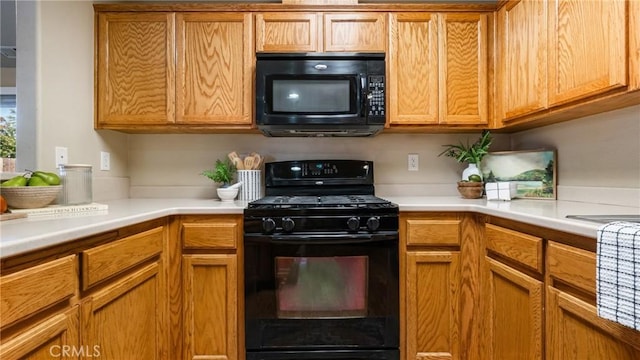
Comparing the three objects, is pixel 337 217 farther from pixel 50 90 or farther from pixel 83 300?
pixel 50 90

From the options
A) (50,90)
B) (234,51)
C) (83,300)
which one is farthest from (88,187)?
(234,51)

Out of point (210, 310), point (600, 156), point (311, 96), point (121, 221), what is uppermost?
point (311, 96)

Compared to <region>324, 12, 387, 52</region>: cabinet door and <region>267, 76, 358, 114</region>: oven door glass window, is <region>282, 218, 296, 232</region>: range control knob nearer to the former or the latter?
<region>267, 76, 358, 114</region>: oven door glass window

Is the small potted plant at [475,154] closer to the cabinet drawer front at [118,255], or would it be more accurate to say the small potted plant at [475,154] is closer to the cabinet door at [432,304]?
the cabinet door at [432,304]

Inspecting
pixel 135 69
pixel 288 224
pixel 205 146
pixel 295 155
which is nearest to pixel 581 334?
pixel 288 224

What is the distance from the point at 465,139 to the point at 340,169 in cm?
89

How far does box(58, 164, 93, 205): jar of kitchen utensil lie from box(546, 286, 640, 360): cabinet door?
75.7 inches

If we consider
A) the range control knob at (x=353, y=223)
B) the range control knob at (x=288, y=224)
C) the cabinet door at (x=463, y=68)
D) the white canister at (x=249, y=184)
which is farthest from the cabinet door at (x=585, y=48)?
the white canister at (x=249, y=184)

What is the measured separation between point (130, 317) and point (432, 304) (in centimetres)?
136

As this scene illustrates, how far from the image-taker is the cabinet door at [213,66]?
199 cm

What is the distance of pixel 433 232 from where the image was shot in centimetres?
172

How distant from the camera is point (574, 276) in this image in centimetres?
106

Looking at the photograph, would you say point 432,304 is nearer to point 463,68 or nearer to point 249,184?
point 249,184

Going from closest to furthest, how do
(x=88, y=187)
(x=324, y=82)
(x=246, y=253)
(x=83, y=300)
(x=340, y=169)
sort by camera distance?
(x=83, y=300) → (x=88, y=187) → (x=246, y=253) → (x=324, y=82) → (x=340, y=169)
